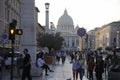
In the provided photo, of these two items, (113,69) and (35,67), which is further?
(35,67)

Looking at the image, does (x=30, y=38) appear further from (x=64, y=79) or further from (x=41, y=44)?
(x=41, y=44)

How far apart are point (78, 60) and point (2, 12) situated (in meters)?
38.7

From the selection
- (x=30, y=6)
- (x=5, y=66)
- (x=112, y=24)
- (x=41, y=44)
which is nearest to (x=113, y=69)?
(x=30, y=6)

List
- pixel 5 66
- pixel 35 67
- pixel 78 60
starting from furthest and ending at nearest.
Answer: pixel 5 66
pixel 35 67
pixel 78 60

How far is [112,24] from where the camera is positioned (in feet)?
563

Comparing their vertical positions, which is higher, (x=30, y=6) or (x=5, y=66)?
(x=30, y=6)

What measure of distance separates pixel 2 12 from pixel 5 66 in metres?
22.5

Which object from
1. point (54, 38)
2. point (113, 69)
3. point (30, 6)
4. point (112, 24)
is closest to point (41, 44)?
point (54, 38)

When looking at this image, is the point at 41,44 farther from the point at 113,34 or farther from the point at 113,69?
the point at 113,34

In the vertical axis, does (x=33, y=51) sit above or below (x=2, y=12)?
below

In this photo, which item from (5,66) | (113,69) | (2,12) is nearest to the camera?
(113,69)

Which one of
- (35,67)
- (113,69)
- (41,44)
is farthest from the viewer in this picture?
(41,44)

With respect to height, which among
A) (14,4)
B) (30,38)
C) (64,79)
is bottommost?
(64,79)

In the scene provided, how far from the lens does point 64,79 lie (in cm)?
2667
